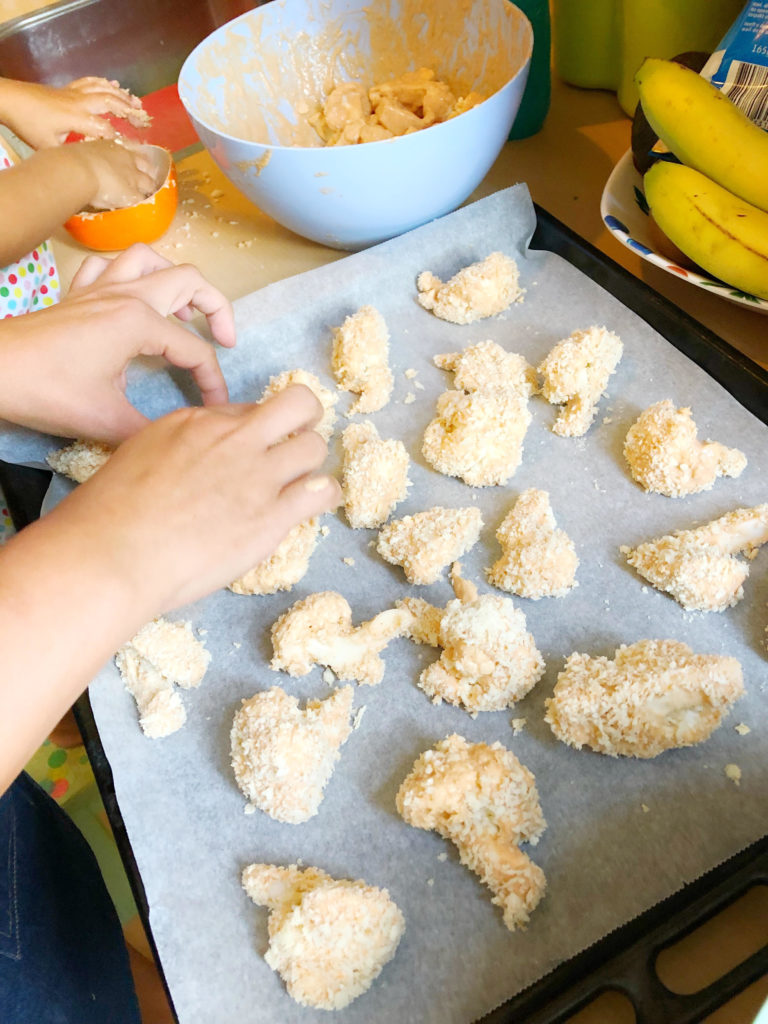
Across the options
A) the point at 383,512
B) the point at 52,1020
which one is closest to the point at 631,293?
the point at 383,512

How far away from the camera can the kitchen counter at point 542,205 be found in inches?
37.6

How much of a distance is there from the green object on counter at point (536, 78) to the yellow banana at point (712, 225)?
35 centimetres

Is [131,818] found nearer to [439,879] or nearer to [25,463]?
[439,879]

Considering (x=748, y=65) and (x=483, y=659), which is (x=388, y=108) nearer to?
(x=748, y=65)

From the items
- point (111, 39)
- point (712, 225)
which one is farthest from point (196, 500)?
point (111, 39)

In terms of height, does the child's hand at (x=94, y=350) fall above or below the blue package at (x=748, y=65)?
below

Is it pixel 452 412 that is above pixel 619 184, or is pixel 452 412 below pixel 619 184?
below

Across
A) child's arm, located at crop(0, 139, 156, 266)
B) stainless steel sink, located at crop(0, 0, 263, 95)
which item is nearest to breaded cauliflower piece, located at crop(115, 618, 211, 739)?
child's arm, located at crop(0, 139, 156, 266)

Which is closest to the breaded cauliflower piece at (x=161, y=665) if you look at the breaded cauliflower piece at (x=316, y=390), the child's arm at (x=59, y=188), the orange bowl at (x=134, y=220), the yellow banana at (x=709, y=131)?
the breaded cauliflower piece at (x=316, y=390)

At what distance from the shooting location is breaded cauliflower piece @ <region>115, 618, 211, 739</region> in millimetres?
724

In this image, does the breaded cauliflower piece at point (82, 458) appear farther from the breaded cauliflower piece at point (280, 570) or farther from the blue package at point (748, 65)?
the blue package at point (748, 65)

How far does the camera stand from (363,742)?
69 centimetres

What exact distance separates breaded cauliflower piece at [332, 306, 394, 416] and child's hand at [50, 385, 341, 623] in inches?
10.3

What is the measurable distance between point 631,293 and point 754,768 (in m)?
0.57
